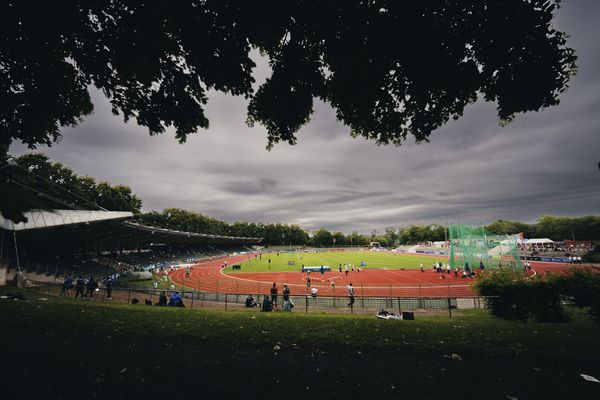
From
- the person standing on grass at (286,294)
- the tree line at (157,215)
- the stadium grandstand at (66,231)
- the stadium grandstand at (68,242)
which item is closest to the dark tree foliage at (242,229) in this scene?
the tree line at (157,215)

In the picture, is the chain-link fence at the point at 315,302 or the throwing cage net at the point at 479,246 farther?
the throwing cage net at the point at 479,246

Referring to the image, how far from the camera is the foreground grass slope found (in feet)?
14.0

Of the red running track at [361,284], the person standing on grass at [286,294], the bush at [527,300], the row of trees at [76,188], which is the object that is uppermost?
the row of trees at [76,188]

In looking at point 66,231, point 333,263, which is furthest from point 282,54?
point 333,263

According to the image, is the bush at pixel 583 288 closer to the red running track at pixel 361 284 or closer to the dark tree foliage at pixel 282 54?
the dark tree foliage at pixel 282 54

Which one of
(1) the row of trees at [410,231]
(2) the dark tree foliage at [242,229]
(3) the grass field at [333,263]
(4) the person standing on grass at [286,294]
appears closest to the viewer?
(4) the person standing on grass at [286,294]

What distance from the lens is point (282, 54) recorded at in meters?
7.15

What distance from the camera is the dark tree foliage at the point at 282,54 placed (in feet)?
18.1

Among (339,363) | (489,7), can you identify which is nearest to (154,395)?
(339,363)

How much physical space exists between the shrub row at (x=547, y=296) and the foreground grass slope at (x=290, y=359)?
458 centimetres

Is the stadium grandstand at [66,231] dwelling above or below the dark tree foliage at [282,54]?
below

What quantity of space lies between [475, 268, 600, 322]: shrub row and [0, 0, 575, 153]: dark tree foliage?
8968 mm

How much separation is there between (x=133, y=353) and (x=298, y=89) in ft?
24.1

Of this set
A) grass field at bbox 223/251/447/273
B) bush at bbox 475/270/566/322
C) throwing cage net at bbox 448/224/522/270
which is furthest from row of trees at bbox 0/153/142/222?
throwing cage net at bbox 448/224/522/270
